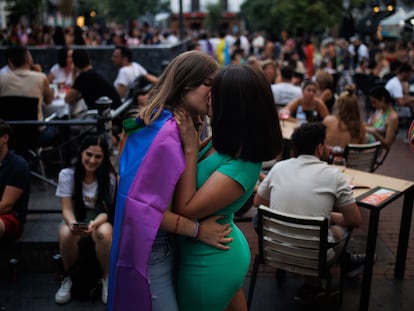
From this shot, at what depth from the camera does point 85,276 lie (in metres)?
3.93

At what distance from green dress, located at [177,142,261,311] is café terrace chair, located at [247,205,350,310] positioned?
1220mm

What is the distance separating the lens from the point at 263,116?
1.97 metres

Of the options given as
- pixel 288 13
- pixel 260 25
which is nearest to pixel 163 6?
pixel 260 25

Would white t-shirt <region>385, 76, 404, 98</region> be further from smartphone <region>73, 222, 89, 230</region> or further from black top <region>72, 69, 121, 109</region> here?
smartphone <region>73, 222, 89, 230</region>

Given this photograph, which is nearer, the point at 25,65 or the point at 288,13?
the point at 25,65

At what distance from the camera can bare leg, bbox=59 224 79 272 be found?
12.9ft

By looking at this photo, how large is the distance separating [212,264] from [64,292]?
222 cm

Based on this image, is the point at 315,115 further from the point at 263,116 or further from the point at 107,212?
the point at 263,116

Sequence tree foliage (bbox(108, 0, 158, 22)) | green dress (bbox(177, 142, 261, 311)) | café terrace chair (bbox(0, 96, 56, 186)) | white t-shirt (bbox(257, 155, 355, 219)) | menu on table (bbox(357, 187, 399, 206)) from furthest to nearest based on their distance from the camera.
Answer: tree foliage (bbox(108, 0, 158, 22)) → café terrace chair (bbox(0, 96, 56, 186)) → menu on table (bbox(357, 187, 399, 206)) → white t-shirt (bbox(257, 155, 355, 219)) → green dress (bbox(177, 142, 261, 311))

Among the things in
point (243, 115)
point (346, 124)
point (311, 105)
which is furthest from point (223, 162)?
point (311, 105)

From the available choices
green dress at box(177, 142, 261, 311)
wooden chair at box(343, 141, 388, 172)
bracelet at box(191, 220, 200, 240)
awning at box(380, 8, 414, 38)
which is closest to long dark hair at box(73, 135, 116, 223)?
green dress at box(177, 142, 261, 311)

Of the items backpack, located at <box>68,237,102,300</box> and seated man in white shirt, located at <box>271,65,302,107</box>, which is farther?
seated man in white shirt, located at <box>271,65,302,107</box>

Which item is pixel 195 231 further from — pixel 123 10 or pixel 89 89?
pixel 123 10

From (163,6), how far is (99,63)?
50.6 metres
